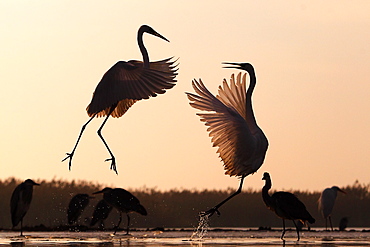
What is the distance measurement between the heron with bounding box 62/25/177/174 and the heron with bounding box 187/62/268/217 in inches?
35.2

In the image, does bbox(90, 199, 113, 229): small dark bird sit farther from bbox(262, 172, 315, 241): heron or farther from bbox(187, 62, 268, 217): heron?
bbox(187, 62, 268, 217): heron

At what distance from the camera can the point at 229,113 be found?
57.0ft

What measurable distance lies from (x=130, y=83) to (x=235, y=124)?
82.6 inches

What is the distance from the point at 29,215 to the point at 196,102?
13320 millimetres

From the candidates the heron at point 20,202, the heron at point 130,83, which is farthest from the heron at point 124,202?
the heron at point 130,83

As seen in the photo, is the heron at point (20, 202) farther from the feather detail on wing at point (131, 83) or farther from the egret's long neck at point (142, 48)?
the egret's long neck at point (142, 48)

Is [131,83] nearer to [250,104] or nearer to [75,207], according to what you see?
[250,104]

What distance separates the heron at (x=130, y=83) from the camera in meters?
17.7

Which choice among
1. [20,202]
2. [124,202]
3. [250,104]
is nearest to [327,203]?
[124,202]

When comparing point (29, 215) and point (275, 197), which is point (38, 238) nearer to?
point (275, 197)

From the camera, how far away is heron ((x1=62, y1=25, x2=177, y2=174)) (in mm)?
17703

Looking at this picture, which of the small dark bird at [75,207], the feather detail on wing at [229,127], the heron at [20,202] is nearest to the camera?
the feather detail on wing at [229,127]

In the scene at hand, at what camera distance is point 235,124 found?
1739cm

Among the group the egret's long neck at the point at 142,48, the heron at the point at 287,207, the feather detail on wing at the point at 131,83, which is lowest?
the heron at the point at 287,207
